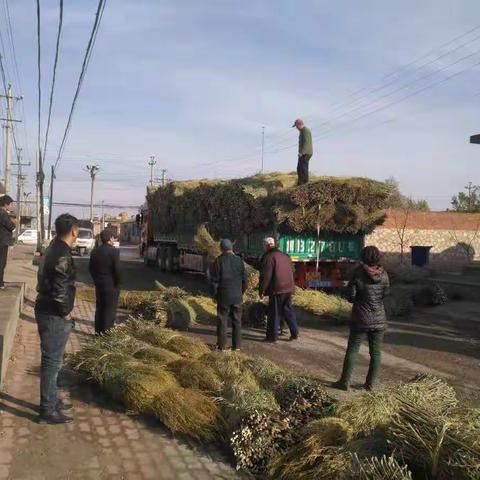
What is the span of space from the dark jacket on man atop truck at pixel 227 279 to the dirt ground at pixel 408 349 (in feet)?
3.16

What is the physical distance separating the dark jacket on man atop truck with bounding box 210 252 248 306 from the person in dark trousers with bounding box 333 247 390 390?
2.35 metres

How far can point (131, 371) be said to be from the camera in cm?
618

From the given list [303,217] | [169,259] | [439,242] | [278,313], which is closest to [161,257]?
[169,259]

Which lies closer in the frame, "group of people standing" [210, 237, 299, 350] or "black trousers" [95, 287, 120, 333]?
"black trousers" [95, 287, 120, 333]

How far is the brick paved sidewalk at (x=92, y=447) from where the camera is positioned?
14.8 feet

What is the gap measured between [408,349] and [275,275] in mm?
2367

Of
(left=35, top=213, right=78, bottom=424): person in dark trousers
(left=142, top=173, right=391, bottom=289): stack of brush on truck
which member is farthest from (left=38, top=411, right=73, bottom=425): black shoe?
(left=142, top=173, right=391, bottom=289): stack of brush on truck

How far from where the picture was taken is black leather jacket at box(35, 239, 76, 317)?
→ 535 centimetres

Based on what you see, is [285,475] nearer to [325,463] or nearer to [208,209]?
[325,463]

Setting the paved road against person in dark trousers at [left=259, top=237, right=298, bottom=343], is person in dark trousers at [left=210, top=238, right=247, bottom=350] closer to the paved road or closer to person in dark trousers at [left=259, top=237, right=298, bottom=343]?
person in dark trousers at [left=259, top=237, right=298, bottom=343]

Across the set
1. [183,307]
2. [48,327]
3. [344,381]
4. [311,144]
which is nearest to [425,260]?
[311,144]

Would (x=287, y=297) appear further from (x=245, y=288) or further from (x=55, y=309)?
(x=55, y=309)

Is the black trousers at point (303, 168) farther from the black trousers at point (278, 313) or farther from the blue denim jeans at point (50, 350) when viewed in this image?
the blue denim jeans at point (50, 350)

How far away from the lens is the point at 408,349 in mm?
9734
